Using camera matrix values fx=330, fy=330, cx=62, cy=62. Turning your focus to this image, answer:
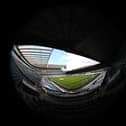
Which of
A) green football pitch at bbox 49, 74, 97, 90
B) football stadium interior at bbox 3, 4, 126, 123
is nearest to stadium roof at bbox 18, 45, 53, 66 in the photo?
football stadium interior at bbox 3, 4, 126, 123

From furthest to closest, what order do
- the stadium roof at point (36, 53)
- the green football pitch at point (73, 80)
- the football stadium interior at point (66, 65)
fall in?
the green football pitch at point (73, 80) → the stadium roof at point (36, 53) → the football stadium interior at point (66, 65)

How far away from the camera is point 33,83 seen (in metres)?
1.76

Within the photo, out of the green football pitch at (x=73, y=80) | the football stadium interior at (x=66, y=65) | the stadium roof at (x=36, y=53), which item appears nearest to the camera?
the football stadium interior at (x=66, y=65)

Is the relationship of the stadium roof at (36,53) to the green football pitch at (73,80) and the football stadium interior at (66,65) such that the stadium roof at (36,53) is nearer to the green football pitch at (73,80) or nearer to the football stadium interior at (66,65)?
the football stadium interior at (66,65)

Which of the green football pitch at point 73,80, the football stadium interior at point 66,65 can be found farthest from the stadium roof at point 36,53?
the green football pitch at point 73,80

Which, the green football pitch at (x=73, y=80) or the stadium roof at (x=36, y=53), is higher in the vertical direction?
the stadium roof at (x=36, y=53)

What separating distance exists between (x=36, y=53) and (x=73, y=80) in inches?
12.8

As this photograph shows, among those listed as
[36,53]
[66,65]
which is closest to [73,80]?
[66,65]

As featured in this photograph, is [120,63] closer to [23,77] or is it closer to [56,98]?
[56,98]

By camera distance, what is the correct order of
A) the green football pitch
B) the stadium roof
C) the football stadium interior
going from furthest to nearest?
the green football pitch < the stadium roof < the football stadium interior

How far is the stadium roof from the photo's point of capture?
1.84m

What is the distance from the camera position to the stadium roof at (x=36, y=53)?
1843 mm

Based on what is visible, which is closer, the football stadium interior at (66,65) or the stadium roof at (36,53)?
the football stadium interior at (66,65)

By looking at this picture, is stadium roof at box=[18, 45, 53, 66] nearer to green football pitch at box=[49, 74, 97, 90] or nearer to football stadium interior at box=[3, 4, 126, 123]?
football stadium interior at box=[3, 4, 126, 123]
